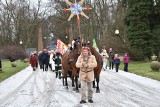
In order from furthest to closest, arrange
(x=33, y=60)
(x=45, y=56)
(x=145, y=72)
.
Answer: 1. (x=33, y=60)
2. (x=45, y=56)
3. (x=145, y=72)

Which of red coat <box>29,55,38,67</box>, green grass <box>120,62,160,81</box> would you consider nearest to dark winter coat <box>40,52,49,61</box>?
red coat <box>29,55,38,67</box>

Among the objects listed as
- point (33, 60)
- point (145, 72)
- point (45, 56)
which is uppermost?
point (45, 56)

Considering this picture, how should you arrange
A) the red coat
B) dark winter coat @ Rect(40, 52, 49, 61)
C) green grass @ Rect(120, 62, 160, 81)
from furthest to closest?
the red coat, dark winter coat @ Rect(40, 52, 49, 61), green grass @ Rect(120, 62, 160, 81)

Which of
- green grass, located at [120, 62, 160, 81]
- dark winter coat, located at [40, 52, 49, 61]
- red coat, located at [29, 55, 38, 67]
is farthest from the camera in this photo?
red coat, located at [29, 55, 38, 67]

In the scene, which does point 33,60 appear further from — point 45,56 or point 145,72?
point 145,72

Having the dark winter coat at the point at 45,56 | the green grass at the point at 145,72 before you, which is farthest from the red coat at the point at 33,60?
the green grass at the point at 145,72

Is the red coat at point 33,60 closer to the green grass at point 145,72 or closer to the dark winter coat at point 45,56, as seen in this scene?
the dark winter coat at point 45,56

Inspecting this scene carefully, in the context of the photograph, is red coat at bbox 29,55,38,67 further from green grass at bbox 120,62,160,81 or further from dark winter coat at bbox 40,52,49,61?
green grass at bbox 120,62,160,81

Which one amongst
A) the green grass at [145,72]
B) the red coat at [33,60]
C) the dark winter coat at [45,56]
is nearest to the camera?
the green grass at [145,72]

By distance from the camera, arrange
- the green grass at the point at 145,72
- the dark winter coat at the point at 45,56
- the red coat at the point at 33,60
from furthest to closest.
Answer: the red coat at the point at 33,60
the dark winter coat at the point at 45,56
the green grass at the point at 145,72

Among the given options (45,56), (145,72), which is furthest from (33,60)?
(145,72)

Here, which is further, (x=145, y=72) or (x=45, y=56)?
(x=45, y=56)

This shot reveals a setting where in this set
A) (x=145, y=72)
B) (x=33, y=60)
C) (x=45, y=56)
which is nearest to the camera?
(x=145, y=72)

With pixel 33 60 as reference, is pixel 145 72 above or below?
below
